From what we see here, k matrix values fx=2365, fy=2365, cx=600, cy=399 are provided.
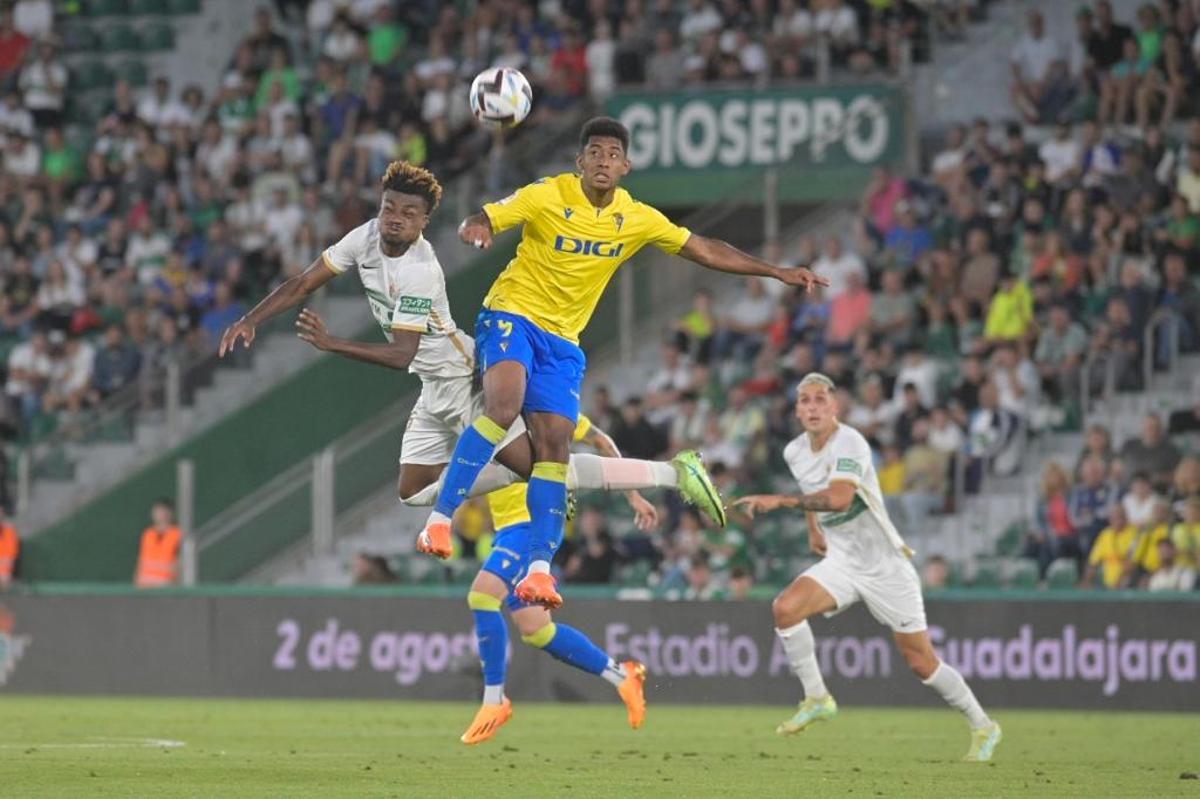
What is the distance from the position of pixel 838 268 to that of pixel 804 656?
32.0ft

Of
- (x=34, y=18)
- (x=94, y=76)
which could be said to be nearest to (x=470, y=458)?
(x=94, y=76)

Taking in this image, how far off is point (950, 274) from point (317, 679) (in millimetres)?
7407

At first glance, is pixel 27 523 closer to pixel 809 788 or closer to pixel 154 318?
pixel 154 318

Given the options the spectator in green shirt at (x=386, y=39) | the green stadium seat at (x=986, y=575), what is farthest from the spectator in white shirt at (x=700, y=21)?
the green stadium seat at (x=986, y=575)

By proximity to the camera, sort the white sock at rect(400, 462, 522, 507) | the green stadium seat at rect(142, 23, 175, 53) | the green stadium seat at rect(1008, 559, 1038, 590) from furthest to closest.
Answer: the green stadium seat at rect(142, 23, 175, 53) → the green stadium seat at rect(1008, 559, 1038, 590) → the white sock at rect(400, 462, 522, 507)

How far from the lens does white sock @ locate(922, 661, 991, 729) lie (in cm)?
1416

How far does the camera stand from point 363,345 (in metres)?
12.9

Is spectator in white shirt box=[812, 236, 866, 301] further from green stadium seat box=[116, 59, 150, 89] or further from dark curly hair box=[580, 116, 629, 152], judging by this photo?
dark curly hair box=[580, 116, 629, 152]

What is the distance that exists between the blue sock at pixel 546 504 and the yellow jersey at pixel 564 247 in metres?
0.74

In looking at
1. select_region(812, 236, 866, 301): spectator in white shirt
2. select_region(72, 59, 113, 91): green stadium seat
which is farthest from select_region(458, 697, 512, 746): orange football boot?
select_region(72, 59, 113, 91): green stadium seat

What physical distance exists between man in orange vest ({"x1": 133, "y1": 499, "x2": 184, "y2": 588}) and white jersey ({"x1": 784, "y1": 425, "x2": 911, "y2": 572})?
987 cm

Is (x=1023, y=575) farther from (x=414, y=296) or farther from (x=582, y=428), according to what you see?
(x=414, y=296)

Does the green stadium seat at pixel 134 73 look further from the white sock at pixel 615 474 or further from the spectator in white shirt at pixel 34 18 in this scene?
the white sock at pixel 615 474

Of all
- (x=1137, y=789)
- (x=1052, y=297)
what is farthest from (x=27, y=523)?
(x=1137, y=789)
